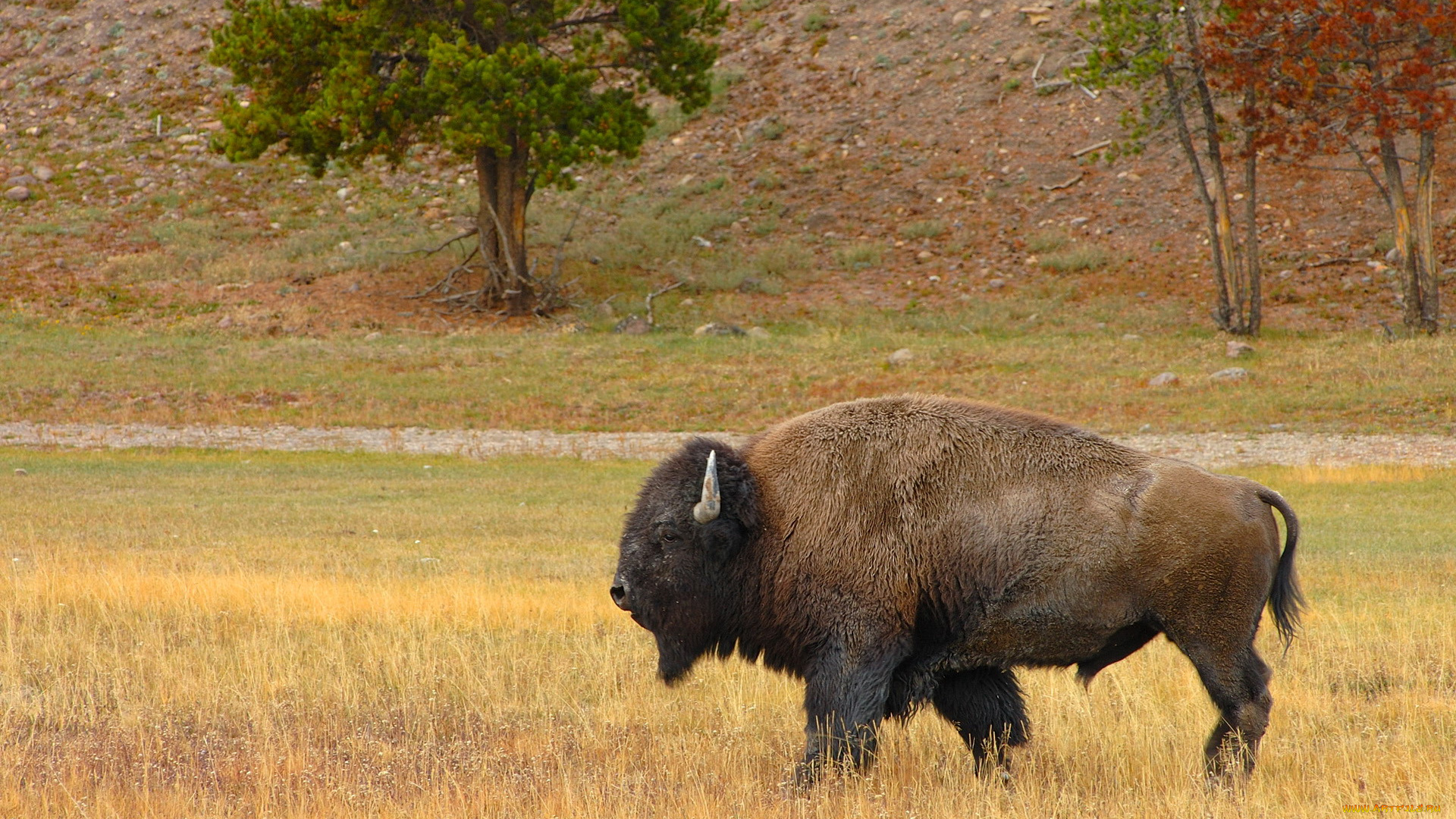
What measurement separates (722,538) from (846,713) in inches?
38.6

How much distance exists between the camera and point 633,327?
109 ft

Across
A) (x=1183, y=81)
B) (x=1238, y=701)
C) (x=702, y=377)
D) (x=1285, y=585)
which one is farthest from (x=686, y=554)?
(x=1183, y=81)

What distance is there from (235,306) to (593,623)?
2772 cm

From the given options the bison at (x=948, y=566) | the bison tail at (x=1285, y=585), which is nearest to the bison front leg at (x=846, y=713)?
the bison at (x=948, y=566)

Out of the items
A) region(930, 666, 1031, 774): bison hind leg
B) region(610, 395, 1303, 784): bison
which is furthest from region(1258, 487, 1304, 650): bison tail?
region(930, 666, 1031, 774): bison hind leg

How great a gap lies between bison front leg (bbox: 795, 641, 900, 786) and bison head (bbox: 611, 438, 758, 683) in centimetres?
68

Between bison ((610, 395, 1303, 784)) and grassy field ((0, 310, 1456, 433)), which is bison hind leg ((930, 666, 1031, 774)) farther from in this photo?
grassy field ((0, 310, 1456, 433))

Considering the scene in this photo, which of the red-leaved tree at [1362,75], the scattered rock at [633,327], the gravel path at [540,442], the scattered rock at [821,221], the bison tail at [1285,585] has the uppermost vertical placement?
the red-leaved tree at [1362,75]

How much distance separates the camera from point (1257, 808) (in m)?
5.52

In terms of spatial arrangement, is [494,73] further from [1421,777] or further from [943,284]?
[1421,777]

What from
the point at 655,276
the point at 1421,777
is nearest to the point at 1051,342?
the point at 655,276

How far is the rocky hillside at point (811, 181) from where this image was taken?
118 feet

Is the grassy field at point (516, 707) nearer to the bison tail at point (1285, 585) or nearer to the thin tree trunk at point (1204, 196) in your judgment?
the bison tail at point (1285, 585)

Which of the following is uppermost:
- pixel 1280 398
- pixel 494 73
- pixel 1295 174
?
pixel 494 73
